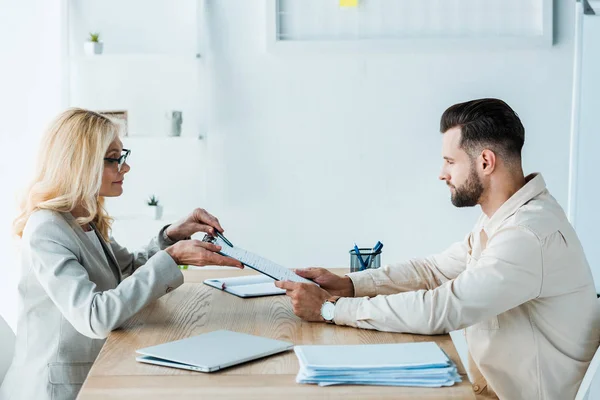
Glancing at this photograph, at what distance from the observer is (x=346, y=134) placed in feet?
11.8

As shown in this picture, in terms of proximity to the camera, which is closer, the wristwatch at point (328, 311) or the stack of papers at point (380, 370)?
the stack of papers at point (380, 370)

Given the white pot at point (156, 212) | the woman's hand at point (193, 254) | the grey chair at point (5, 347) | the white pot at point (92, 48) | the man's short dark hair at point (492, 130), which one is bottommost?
the grey chair at point (5, 347)

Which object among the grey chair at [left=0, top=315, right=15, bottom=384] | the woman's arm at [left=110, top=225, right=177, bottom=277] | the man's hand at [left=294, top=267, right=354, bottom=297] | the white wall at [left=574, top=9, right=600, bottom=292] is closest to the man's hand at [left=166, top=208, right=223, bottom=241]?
the woman's arm at [left=110, top=225, right=177, bottom=277]

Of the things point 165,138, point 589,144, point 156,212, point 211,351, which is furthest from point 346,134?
point 211,351

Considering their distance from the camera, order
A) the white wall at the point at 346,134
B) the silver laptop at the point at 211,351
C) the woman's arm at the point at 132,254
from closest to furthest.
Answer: the silver laptop at the point at 211,351 < the woman's arm at the point at 132,254 < the white wall at the point at 346,134

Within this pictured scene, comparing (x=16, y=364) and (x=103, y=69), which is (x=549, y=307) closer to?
(x=16, y=364)

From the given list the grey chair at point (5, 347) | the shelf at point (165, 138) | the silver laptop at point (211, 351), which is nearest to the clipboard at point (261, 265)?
the silver laptop at point (211, 351)

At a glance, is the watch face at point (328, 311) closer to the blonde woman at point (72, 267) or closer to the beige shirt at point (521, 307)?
the beige shirt at point (521, 307)

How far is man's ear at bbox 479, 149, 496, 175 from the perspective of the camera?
6.57 ft

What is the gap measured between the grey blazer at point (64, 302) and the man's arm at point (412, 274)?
0.55 metres

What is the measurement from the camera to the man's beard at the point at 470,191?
2.03 m

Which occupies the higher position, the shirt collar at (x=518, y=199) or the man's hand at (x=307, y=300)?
the shirt collar at (x=518, y=199)

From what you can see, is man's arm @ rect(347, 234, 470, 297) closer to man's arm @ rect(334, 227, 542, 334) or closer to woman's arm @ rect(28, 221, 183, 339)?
man's arm @ rect(334, 227, 542, 334)

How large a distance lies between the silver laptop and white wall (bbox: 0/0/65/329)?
1.63 meters
